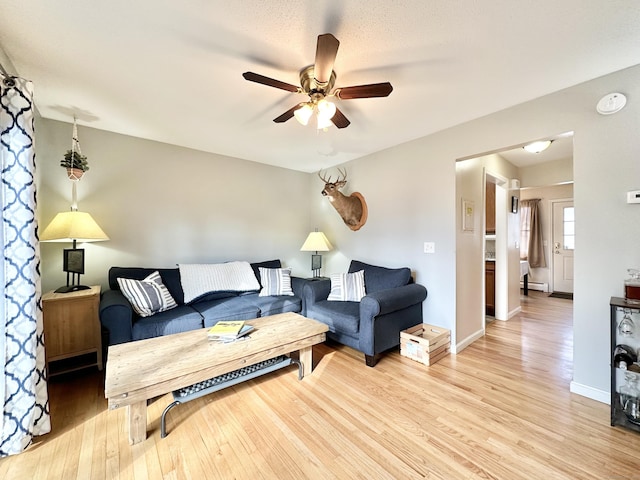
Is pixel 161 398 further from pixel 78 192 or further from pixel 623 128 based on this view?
pixel 623 128

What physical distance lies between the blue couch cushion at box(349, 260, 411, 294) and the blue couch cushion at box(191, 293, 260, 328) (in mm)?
1387

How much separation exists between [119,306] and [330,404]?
76.3 inches

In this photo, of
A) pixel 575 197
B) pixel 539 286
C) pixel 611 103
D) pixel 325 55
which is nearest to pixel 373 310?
pixel 575 197

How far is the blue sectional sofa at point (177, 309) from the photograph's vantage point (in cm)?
225

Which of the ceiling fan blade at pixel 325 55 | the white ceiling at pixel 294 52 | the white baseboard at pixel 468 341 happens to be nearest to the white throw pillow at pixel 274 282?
the white ceiling at pixel 294 52

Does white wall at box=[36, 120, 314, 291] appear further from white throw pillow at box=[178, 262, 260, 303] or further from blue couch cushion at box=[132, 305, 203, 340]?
blue couch cushion at box=[132, 305, 203, 340]

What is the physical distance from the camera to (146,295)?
2.59 metres

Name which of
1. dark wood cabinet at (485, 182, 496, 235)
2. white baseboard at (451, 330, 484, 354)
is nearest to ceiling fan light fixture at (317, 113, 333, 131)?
white baseboard at (451, 330, 484, 354)

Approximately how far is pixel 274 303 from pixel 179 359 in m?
1.38

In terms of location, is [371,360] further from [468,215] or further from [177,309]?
[177,309]

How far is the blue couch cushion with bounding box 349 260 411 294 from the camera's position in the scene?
302cm

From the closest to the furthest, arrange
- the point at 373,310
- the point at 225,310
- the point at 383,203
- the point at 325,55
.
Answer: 1. the point at 325,55
2. the point at 373,310
3. the point at 225,310
4. the point at 383,203

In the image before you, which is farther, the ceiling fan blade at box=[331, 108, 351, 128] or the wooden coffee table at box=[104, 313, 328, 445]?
the ceiling fan blade at box=[331, 108, 351, 128]

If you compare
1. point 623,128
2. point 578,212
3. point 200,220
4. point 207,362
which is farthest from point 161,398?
point 623,128
